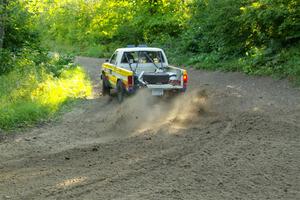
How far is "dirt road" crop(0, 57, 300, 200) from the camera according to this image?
18.4 ft

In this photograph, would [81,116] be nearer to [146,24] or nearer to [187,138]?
[187,138]

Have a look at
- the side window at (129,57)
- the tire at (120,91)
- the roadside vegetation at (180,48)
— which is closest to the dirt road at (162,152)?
the tire at (120,91)

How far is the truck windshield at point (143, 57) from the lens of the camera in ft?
44.8

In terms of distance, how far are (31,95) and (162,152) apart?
19.9 ft

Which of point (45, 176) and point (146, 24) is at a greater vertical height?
point (146, 24)

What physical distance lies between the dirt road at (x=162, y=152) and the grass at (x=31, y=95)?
2.01 feet

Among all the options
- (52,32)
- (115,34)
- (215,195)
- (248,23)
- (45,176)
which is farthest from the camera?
(52,32)

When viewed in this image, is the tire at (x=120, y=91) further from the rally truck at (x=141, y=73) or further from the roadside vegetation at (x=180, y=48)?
the roadside vegetation at (x=180, y=48)

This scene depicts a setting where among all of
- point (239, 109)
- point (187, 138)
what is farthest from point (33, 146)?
point (239, 109)

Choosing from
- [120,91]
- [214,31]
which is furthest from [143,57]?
[214,31]

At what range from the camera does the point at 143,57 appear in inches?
545

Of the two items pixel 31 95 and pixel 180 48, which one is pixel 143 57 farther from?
pixel 180 48

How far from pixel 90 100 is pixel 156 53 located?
8.75 ft

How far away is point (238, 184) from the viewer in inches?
223
